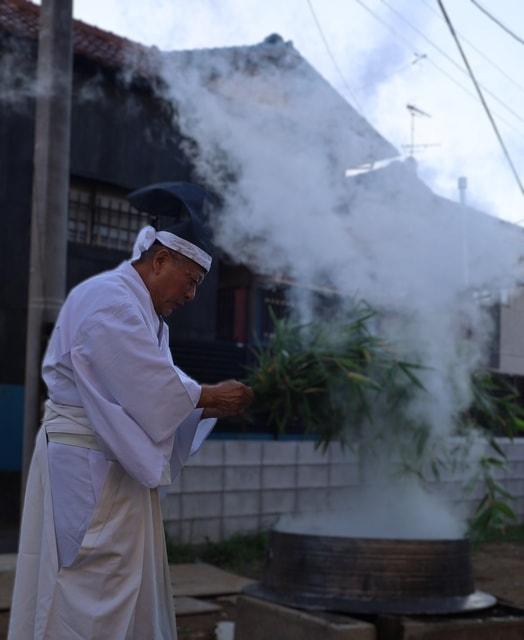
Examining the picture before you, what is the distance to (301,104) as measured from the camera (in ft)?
24.1

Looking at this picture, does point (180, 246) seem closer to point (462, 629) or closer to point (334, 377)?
point (462, 629)

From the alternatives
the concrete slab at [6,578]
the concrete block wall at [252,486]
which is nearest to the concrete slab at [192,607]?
the concrete slab at [6,578]

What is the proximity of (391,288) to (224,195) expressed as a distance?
5.30 ft

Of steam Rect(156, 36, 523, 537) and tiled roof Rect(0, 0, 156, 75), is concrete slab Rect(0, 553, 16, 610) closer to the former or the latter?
steam Rect(156, 36, 523, 537)

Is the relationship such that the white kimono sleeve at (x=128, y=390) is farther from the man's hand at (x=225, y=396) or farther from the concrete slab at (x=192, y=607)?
the concrete slab at (x=192, y=607)

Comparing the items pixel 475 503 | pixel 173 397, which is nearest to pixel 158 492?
pixel 173 397

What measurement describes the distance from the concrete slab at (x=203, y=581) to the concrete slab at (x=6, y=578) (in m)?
1.27

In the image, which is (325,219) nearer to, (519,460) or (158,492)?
(158,492)

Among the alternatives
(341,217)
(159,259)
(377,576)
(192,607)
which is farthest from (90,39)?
(159,259)

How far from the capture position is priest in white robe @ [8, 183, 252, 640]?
Answer: 2947mm

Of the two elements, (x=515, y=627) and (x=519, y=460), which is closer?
(x=515, y=627)

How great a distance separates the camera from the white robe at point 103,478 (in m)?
2.94

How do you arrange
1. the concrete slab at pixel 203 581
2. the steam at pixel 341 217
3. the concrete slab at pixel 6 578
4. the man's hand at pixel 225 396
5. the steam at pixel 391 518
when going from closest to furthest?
1. the man's hand at pixel 225 396
2. the steam at pixel 391 518
3. the steam at pixel 341 217
4. the concrete slab at pixel 6 578
5. the concrete slab at pixel 203 581

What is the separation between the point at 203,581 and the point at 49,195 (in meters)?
3.47
